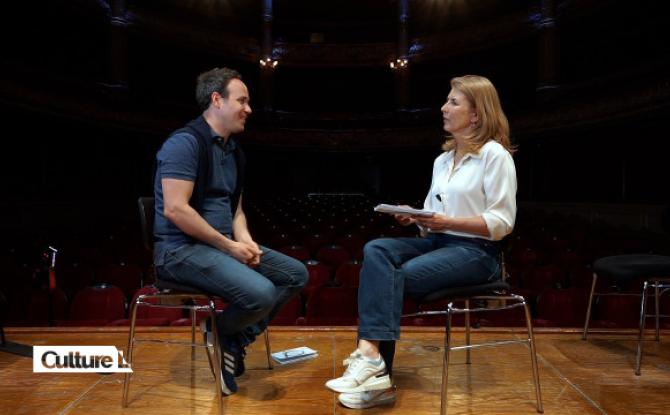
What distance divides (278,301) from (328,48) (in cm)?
1537

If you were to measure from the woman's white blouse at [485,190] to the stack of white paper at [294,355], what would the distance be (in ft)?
3.14

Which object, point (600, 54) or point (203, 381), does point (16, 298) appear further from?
point (600, 54)

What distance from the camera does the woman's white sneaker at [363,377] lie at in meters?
1.93

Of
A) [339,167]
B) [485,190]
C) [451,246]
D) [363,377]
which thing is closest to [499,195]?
[485,190]

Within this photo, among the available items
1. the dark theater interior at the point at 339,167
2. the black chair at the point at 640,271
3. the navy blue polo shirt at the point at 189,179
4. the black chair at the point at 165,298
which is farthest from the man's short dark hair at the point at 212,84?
the black chair at the point at 640,271

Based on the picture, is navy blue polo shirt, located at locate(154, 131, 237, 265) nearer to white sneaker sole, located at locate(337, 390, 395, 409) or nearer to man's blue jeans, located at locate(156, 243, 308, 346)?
man's blue jeans, located at locate(156, 243, 308, 346)

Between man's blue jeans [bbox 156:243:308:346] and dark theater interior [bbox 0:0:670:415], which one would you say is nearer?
man's blue jeans [bbox 156:243:308:346]

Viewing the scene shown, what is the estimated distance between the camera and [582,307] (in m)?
4.10

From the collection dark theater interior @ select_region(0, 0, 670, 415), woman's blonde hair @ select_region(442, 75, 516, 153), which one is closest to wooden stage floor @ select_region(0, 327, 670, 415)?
dark theater interior @ select_region(0, 0, 670, 415)

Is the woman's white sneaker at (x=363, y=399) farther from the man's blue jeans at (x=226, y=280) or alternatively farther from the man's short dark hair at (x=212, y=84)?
the man's short dark hair at (x=212, y=84)

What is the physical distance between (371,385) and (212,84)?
1.31 meters

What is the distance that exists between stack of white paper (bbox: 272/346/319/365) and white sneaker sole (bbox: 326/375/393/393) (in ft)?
2.01

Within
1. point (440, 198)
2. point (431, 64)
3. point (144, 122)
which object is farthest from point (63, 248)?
point (431, 64)

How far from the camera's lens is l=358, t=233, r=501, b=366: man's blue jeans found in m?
1.91
